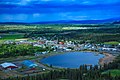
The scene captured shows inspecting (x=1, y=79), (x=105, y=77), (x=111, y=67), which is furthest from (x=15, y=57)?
(x=105, y=77)

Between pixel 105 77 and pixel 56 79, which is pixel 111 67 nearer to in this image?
pixel 105 77

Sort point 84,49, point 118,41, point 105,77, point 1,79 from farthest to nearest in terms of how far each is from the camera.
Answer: point 118,41
point 84,49
point 1,79
point 105,77

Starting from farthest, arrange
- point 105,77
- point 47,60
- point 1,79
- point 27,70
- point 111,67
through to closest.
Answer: point 47,60, point 27,70, point 111,67, point 1,79, point 105,77

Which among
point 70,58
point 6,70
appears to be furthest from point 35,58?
point 6,70

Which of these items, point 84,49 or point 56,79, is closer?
point 56,79

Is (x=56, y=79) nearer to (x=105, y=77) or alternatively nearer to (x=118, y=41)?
(x=105, y=77)

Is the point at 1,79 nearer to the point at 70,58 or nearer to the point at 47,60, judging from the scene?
the point at 47,60

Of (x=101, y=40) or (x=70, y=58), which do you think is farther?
(x=101, y=40)

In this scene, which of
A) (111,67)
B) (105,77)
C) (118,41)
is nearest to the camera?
(105,77)

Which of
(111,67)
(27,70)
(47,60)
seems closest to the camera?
(111,67)
